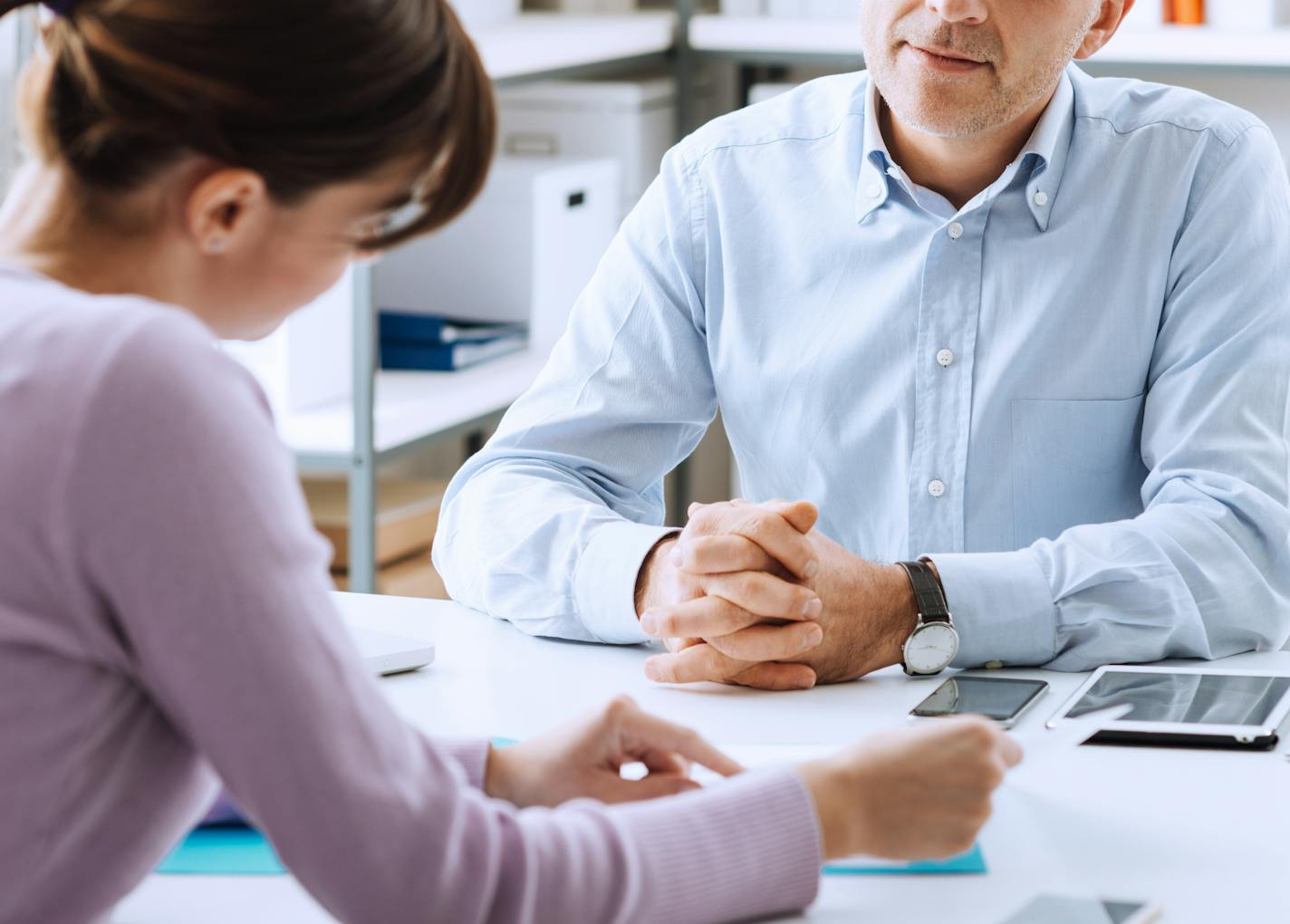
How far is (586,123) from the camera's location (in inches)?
120

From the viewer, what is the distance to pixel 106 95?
70 centimetres

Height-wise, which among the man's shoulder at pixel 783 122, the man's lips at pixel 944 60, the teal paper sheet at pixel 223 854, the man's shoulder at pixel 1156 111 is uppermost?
the man's lips at pixel 944 60

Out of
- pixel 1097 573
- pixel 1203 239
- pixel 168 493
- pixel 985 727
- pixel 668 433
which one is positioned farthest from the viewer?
pixel 668 433

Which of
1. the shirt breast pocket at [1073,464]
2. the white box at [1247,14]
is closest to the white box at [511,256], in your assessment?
the white box at [1247,14]

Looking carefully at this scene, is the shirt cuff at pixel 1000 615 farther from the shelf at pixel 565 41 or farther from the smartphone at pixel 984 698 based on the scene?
the shelf at pixel 565 41

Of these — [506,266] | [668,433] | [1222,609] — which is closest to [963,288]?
[668,433]

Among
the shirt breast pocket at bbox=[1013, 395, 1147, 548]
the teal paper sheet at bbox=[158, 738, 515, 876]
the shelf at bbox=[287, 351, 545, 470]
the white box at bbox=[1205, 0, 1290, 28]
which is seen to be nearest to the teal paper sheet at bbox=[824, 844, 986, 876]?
the teal paper sheet at bbox=[158, 738, 515, 876]

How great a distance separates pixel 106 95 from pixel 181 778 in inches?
11.5

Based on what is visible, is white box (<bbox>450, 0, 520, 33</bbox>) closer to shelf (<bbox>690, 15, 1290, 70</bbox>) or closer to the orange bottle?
shelf (<bbox>690, 15, 1290, 70</bbox>)

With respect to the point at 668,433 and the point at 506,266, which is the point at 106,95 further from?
the point at 506,266

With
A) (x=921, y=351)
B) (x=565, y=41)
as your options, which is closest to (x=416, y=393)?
(x=565, y=41)

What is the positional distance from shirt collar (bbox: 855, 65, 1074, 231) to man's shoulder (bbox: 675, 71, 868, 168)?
0.04m

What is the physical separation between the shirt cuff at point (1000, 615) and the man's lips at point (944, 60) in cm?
50

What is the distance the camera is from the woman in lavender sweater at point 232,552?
638 millimetres
